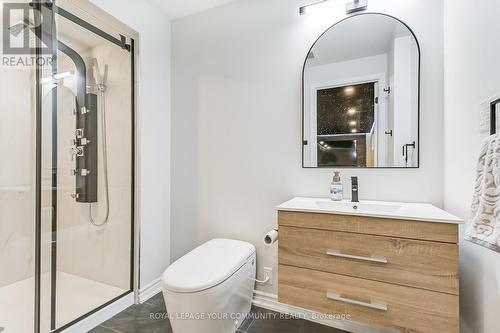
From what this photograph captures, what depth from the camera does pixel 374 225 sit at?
1.11 metres

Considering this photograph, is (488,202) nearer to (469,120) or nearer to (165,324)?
(469,120)

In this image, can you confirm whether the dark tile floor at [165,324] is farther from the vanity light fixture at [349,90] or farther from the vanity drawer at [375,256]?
the vanity light fixture at [349,90]

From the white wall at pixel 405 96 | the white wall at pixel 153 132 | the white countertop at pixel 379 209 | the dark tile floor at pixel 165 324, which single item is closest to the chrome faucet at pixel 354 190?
the white countertop at pixel 379 209

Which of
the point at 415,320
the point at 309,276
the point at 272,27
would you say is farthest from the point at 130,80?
the point at 415,320

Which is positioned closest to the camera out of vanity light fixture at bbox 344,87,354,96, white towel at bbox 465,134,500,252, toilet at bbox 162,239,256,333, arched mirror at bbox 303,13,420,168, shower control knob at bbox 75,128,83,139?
white towel at bbox 465,134,500,252

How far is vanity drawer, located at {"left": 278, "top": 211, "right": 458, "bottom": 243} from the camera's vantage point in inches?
39.6

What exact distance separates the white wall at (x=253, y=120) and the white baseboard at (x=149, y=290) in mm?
249

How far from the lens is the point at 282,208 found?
4.23 ft

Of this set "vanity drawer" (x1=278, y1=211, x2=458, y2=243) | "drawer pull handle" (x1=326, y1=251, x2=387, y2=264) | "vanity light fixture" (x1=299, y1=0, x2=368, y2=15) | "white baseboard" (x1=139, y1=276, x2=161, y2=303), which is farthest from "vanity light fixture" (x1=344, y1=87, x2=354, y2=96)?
"white baseboard" (x1=139, y1=276, x2=161, y2=303)

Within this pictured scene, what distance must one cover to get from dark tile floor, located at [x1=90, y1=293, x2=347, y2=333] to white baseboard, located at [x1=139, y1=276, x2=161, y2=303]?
0.10m

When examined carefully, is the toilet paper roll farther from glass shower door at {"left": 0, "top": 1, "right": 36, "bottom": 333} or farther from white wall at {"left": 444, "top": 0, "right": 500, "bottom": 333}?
glass shower door at {"left": 0, "top": 1, "right": 36, "bottom": 333}

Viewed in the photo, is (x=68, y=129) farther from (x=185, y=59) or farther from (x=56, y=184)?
(x=185, y=59)

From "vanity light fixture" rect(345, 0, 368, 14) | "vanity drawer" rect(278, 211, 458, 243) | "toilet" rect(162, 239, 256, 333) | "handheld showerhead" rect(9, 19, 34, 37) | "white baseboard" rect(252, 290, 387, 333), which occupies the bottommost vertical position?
"white baseboard" rect(252, 290, 387, 333)

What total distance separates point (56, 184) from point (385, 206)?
6.55 feet
